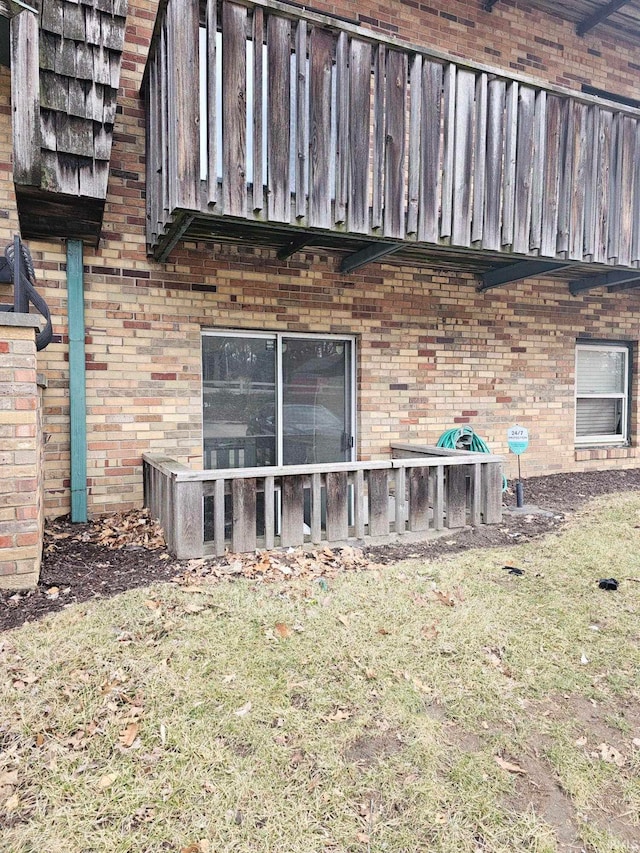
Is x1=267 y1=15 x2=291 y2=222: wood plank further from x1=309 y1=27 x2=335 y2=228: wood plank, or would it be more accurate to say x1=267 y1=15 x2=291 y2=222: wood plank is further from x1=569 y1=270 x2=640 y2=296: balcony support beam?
x1=569 y1=270 x2=640 y2=296: balcony support beam

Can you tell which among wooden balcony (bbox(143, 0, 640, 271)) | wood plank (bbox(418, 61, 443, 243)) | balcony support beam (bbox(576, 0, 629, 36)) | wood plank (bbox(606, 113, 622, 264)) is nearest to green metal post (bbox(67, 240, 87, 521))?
wooden balcony (bbox(143, 0, 640, 271))

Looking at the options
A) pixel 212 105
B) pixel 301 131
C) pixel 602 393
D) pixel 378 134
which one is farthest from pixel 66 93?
pixel 602 393

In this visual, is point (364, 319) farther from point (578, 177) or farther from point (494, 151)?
point (578, 177)

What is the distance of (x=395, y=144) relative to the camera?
4.65 m

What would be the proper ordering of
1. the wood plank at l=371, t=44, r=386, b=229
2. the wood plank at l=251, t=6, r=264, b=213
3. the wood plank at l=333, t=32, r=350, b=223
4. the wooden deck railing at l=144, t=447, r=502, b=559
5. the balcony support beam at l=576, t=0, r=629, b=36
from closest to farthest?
the wooden deck railing at l=144, t=447, r=502, b=559 → the wood plank at l=251, t=6, r=264, b=213 → the wood plank at l=333, t=32, r=350, b=223 → the wood plank at l=371, t=44, r=386, b=229 → the balcony support beam at l=576, t=0, r=629, b=36

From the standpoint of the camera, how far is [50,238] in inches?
190

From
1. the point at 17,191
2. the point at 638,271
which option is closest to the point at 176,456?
the point at 17,191

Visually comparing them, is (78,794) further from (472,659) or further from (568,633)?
(568,633)

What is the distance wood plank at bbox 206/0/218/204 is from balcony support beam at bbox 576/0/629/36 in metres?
5.74

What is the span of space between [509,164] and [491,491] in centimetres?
307

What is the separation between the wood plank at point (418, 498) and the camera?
190 inches

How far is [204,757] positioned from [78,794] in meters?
0.44

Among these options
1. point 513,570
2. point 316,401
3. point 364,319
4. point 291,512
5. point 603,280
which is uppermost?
point 603,280

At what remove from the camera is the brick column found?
329 centimetres
